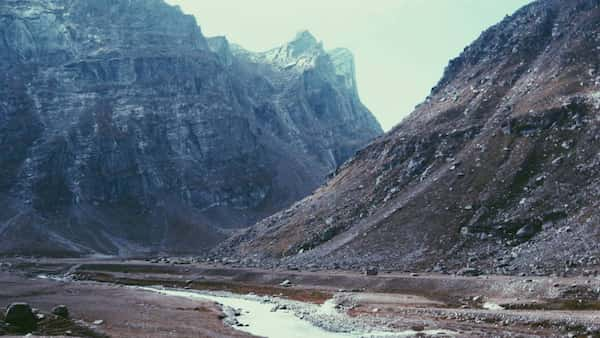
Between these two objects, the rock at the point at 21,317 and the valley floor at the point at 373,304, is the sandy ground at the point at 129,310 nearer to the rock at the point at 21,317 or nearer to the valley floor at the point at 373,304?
the valley floor at the point at 373,304

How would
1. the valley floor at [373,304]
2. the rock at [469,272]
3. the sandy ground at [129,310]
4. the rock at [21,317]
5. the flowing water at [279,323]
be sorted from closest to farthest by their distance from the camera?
1. the rock at [21,317]
2. the valley floor at [373,304]
3. the sandy ground at [129,310]
4. the flowing water at [279,323]
5. the rock at [469,272]

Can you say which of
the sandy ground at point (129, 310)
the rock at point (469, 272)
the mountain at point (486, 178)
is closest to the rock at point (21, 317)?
the sandy ground at point (129, 310)

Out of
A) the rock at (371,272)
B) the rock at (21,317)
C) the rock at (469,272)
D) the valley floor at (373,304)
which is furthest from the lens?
the rock at (371,272)

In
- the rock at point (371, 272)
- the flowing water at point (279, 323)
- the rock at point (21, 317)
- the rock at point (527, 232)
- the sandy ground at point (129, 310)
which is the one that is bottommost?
the flowing water at point (279, 323)

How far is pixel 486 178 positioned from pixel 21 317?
334 ft

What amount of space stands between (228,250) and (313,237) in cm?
4727

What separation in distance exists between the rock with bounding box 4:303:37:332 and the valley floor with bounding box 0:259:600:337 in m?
5.77

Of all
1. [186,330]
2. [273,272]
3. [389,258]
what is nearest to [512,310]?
[186,330]

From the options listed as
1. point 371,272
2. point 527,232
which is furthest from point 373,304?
point 527,232

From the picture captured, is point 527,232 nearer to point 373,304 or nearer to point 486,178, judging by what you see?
point 486,178

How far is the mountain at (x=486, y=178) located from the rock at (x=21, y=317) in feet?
235

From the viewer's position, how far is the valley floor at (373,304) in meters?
59.8

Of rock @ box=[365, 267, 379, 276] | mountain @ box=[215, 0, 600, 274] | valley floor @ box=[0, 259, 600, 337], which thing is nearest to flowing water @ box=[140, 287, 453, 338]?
valley floor @ box=[0, 259, 600, 337]

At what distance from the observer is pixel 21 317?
174ft
